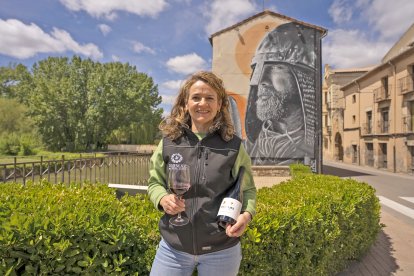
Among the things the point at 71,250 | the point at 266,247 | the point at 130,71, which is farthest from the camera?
the point at 130,71

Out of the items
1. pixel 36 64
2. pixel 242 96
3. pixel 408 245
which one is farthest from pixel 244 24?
pixel 36 64

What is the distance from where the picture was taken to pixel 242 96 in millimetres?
19984

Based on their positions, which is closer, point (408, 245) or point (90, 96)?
point (408, 245)

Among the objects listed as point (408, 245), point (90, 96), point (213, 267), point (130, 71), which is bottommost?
point (408, 245)

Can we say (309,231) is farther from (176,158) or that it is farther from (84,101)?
(84,101)

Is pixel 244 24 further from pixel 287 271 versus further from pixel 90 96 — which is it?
pixel 90 96

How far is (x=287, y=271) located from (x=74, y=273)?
2.27 meters

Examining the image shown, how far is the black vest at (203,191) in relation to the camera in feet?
6.01

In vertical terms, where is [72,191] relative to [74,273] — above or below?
above

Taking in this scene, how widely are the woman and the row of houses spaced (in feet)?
85.6

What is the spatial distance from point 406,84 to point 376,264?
23310 millimetres

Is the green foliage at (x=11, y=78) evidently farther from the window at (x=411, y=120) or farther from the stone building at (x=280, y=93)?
the window at (x=411, y=120)

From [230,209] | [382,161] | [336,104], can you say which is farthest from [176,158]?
[336,104]

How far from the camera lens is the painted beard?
64.4ft
